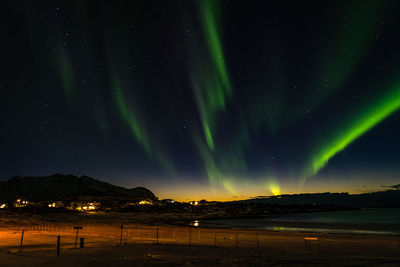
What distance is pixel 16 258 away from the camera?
1764cm

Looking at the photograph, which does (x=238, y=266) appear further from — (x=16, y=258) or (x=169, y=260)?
(x=16, y=258)

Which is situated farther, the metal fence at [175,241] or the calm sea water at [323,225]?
the calm sea water at [323,225]

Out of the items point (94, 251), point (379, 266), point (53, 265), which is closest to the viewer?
point (379, 266)

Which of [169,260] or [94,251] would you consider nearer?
[169,260]

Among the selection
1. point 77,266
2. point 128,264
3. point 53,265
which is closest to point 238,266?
point 128,264

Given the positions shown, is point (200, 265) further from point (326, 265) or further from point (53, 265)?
point (53, 265)

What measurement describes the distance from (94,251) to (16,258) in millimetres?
5098

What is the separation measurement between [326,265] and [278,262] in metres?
2.47

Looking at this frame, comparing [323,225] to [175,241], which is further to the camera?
[323,225]

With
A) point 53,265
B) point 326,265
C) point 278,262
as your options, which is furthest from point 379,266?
point 53,265

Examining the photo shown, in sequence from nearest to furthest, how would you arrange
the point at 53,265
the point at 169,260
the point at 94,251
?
the point at 53,265
the point at 169,260
the point at 94,251

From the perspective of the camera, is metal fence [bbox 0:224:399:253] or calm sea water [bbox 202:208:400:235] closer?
metal fence [bbox 0:224:399:253]

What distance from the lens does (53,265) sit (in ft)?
51.2

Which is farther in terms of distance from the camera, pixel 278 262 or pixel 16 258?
pixel 16 258
